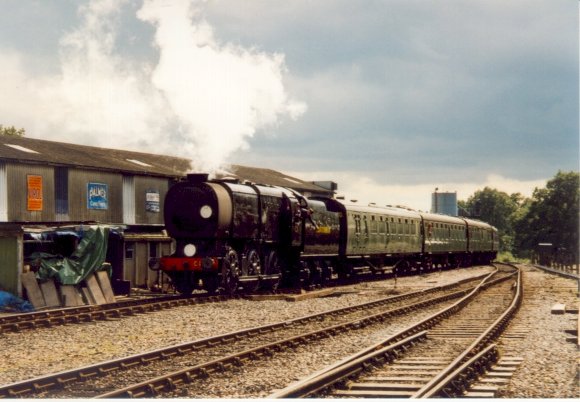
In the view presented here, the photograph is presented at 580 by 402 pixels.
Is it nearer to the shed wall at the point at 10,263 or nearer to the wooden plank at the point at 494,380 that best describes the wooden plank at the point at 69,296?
the shed wall at the point at 10,263

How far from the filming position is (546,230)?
89000mm

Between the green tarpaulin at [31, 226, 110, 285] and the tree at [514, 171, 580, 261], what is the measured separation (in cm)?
6908

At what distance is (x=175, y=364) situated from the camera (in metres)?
11.5

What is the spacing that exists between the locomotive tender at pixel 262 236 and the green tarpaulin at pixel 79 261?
1.93 m

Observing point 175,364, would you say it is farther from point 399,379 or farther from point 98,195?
point 98,195

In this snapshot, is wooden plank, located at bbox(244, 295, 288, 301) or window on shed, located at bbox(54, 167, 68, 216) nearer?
wooden plank, located at bbox(244, 295, 288, 301)

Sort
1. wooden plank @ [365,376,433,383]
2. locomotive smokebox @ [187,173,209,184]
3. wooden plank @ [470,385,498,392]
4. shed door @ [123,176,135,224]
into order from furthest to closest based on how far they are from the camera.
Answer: shed door @ [123,176,135,224]
locomotive smokebox @ [187,173,209,184]
wooden plank @ [365,376,433,383]
wooden plank @ [470,385,498,392]

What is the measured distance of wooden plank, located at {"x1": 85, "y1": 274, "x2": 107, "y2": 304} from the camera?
72.2ft

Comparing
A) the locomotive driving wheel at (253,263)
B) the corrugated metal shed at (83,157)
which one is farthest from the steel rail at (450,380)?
the corrugated metal shed at (83,157)

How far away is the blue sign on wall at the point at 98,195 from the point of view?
31438 mm

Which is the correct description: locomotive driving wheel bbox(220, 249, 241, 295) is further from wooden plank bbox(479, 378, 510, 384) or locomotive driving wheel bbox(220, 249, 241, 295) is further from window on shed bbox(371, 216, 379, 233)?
wooden plank bbox(479, 378, 510, 384)

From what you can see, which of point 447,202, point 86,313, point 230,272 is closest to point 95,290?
point 230,272

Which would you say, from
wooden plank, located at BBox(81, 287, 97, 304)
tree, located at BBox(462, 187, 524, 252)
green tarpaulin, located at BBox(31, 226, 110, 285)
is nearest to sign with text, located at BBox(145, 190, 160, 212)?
green tarpaulin, located at BBox(31, 226, 110, 285)

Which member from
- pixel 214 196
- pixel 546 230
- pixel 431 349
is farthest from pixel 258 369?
pixel 546 230
